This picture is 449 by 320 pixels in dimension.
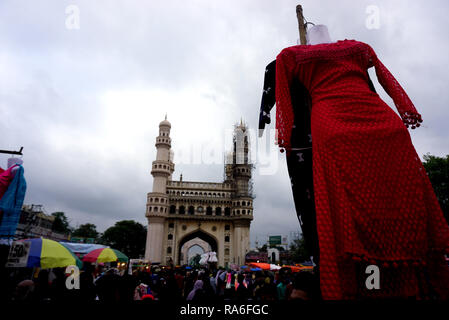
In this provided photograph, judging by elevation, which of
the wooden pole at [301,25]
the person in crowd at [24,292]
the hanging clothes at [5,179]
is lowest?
the person in crowd at [24,292]

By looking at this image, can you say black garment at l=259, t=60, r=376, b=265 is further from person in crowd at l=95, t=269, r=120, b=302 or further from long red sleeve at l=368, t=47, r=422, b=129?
person in crowd at l=95, t=269, r=120, b=302

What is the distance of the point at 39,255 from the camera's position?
5.09 m

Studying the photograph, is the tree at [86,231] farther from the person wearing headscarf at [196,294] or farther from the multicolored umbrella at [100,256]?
the person wearing headscarf at [196,294]

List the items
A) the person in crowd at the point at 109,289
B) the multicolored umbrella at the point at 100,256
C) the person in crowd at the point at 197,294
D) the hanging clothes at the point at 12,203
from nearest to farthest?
the person in crowd at the point at 197,294 < the person in crowd at the point at 109,289 < the hanging clothes at the point at 12,203 < the multicolored umbrella at the point at 100,256

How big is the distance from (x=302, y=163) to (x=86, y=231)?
58777 mm

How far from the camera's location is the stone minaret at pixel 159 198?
3183 cm

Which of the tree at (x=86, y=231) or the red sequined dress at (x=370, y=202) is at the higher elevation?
the tree at (x=86, y=231)

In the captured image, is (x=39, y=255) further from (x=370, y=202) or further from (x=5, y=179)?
(x=370, y=202)

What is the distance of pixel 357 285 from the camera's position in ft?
5.98

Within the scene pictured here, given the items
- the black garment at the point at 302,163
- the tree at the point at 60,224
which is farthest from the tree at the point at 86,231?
the black garment at the point at 302,163

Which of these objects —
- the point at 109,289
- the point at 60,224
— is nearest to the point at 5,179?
the point at 109,289

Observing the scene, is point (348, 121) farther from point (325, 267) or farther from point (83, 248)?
point (83, 248)

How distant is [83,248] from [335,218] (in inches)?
327

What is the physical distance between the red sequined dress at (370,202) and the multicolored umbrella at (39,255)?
4.93 metres
